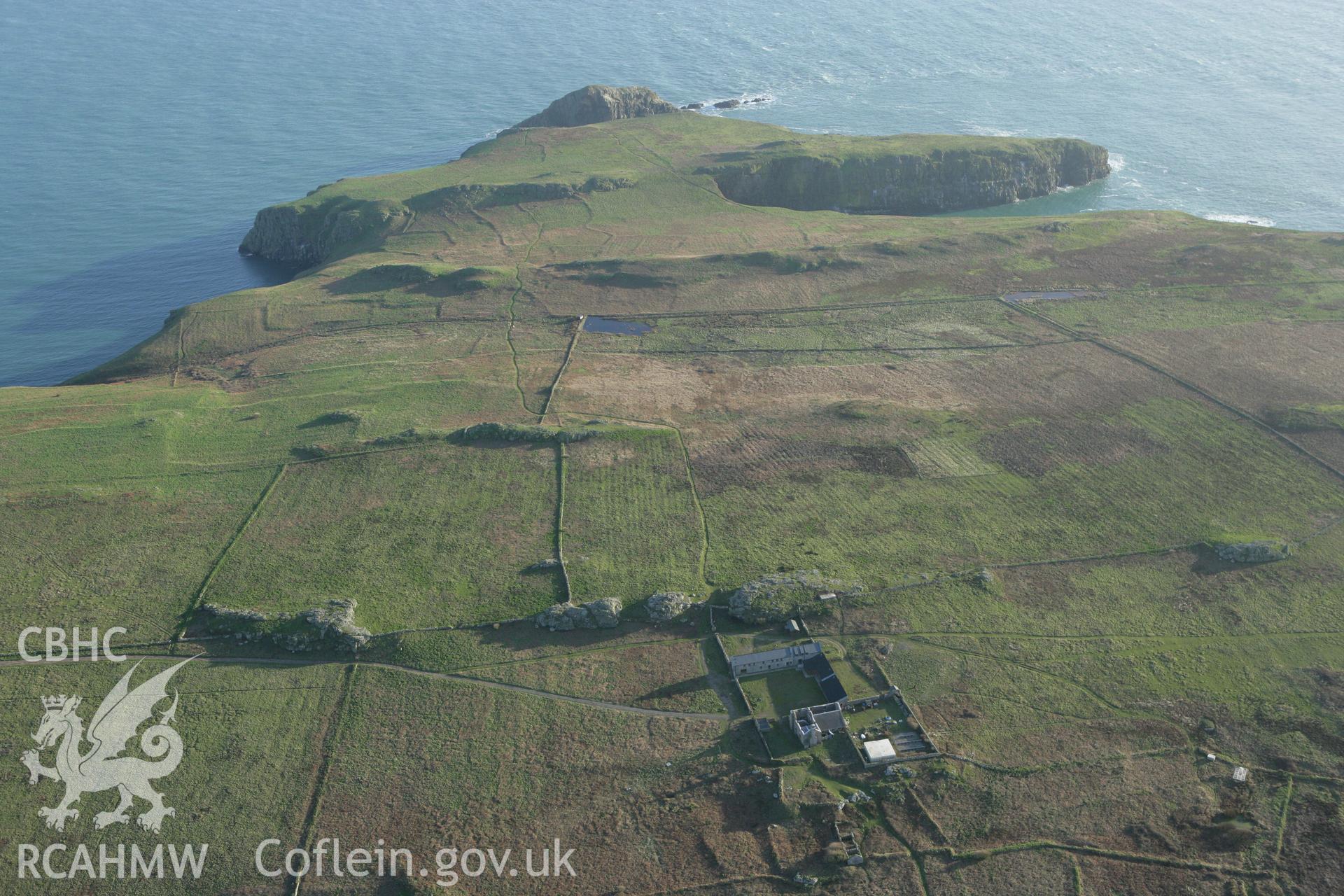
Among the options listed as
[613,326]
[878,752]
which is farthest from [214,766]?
[613,326]

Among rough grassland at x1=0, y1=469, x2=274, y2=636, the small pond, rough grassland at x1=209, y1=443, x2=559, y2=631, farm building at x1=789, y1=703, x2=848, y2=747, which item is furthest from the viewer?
the small pond

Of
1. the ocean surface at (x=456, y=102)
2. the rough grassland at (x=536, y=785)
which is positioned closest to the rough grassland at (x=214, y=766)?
the rough grassland at (x=536, y=785)

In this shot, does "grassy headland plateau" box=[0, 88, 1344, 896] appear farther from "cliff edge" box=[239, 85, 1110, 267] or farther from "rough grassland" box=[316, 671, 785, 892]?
"cliff edge" box=[239, 85, 1110, 267]

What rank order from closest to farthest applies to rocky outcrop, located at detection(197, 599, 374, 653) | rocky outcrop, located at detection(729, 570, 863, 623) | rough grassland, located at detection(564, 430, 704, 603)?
rocky outcrop, located at detection(197, 599, 374, 653), rocky outcrop, located at detection(729, 570, 863, 623), rough grassland, located at detection(564, 430, 704, 603)

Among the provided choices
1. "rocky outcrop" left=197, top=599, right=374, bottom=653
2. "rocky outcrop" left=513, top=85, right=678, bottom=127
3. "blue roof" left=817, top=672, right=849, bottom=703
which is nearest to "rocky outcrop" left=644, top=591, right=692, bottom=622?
"blue roof" left=817, top=672, right=849, bottom=703

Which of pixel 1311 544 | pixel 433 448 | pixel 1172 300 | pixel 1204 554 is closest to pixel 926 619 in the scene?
pixel 1204 554

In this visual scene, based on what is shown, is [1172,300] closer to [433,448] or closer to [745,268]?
[745,268]

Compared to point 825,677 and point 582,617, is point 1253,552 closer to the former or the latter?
point 825,677
